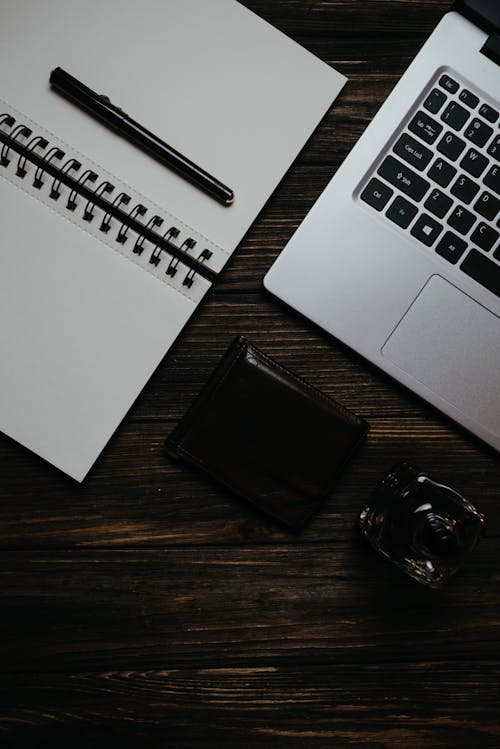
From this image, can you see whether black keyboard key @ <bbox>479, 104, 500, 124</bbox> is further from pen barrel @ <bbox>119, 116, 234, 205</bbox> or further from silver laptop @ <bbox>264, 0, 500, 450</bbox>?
pen barrel @ <bbox>119, 116, 234, 205</bbox>

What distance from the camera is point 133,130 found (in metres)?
0.63

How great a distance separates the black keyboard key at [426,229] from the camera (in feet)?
2.04

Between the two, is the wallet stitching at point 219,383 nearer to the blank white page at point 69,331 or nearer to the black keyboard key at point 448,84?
the blank white page at point 69,331

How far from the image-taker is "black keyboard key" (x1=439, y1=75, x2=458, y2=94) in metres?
0.63

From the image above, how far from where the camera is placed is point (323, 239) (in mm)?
625

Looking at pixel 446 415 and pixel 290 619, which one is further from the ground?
pixel 446 415

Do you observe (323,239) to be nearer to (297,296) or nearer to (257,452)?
(297,296)

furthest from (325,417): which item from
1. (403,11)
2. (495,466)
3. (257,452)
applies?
(403,11)

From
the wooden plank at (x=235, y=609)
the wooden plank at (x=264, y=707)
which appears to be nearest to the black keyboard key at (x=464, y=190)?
the wooden plank at (x=235, y=609)

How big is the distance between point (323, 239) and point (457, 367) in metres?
0.18

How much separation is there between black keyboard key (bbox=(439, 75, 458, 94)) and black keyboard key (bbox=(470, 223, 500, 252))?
133 mm

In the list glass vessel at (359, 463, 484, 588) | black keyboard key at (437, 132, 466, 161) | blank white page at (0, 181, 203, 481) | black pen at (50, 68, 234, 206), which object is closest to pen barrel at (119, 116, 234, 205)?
black pen at (50, 68, 234, 206)

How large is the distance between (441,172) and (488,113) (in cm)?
8

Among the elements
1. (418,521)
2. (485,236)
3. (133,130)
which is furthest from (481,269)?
(133,130)
